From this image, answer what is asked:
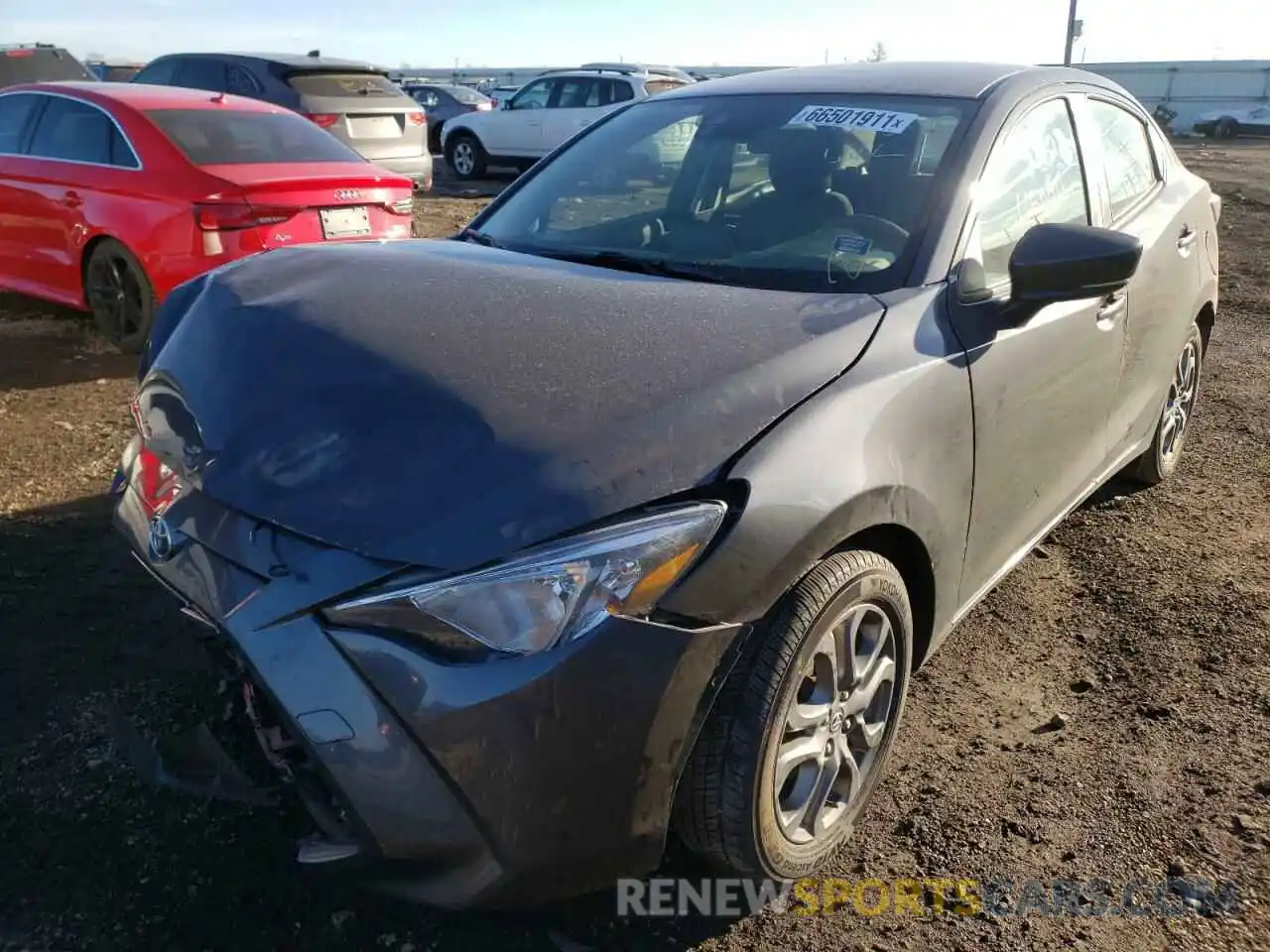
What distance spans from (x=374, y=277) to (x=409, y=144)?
356 inches

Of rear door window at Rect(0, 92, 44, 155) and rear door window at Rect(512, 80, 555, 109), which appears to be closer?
rear door window at Rect(0, 92, 44, 155)

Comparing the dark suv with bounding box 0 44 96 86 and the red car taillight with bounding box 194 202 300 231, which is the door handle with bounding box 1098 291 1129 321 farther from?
the dark suv with bounding box 0 44 96 86

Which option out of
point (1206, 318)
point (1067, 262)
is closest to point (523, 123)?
point (1206, 318)

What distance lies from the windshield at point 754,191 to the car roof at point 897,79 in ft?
0.22

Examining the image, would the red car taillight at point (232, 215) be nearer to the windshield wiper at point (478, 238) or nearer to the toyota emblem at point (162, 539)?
the windshield wiper at point (478, 238)

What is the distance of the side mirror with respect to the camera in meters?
2.57

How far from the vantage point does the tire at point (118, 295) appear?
5969 millimetres

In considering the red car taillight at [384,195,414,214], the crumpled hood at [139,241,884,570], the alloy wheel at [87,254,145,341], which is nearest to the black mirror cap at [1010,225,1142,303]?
the crumpled hood at [139,241,884,570]

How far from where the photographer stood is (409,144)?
1099cm

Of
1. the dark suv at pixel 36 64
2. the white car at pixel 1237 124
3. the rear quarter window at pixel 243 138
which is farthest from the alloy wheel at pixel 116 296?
the white car at pixel 1237 124

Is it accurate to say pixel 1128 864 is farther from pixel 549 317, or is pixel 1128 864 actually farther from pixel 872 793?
pixel 549 317

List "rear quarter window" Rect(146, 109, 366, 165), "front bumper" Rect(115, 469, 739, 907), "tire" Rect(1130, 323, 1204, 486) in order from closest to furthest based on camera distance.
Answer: "front bumper" Rect(115, 469, 739, 907) → "tire" Rect(1130, 323, 1204, 486) → "rear quarter window" Rect(146, 109, 366, 165)

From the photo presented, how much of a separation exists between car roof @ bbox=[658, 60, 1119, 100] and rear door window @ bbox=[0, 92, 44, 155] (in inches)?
202

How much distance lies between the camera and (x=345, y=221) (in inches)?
244
